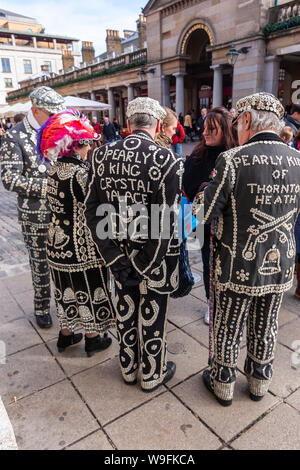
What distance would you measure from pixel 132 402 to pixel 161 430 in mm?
324

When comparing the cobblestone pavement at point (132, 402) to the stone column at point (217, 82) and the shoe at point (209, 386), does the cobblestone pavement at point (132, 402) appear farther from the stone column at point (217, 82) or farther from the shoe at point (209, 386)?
the stone column at point (217, 82)

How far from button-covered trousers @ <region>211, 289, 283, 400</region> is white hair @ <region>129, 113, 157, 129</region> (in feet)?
3.88

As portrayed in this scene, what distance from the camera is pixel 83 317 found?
2701 mm

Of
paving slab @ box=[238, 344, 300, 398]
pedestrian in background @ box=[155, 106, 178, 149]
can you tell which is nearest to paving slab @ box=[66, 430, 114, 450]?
paving slab @ box=[238, 344, 300, 398]

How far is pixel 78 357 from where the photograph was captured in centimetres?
285

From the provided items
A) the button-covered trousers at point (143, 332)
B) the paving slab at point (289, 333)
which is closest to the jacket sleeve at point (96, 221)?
the button-covered trousers at point (143, 332)

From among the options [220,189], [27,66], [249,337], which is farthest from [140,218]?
[27,66]

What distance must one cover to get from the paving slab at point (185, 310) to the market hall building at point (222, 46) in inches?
503

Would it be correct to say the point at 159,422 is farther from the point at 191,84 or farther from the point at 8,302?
the point at 191,84

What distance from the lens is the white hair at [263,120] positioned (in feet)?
6.04

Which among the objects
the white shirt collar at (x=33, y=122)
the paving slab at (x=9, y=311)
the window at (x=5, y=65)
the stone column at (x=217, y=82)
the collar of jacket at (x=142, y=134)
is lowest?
the paving slab at (x=9, y=311)

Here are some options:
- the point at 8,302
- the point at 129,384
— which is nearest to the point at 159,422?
the point at 129,384

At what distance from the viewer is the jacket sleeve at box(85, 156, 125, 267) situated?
209 centimetres

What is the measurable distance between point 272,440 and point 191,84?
905 inches
